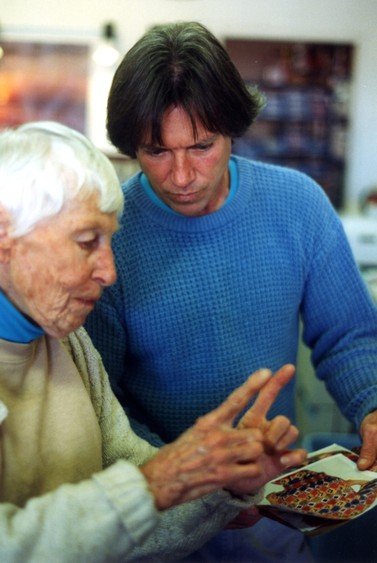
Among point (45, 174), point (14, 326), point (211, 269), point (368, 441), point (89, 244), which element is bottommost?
point (368, 441)

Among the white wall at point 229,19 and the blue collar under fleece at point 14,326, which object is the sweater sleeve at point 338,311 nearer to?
the blue collar under fleece at point 14,326

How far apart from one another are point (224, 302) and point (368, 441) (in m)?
0.42

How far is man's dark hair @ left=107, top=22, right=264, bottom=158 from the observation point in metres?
1.38

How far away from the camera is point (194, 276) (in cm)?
159

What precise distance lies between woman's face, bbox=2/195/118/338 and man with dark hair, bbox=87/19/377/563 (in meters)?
0.39

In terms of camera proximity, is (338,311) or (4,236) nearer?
(4,236)

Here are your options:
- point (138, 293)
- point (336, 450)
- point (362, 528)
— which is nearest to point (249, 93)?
point (138, 293)

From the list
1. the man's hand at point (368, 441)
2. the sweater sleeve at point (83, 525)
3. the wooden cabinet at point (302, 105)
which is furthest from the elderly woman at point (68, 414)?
the wooden cabinet at point (302, 105)

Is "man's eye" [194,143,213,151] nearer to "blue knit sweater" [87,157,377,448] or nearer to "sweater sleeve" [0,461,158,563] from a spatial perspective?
"blue knit sweater" [87,157,377,448]

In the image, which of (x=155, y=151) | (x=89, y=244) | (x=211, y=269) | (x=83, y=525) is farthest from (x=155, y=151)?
(x=83, y=525)

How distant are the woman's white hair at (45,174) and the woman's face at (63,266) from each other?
0.06ft

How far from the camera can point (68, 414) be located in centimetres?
118

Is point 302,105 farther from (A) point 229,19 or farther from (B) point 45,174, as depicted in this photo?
(B) point 45,174

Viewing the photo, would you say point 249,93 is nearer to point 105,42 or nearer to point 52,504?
point 52,504
